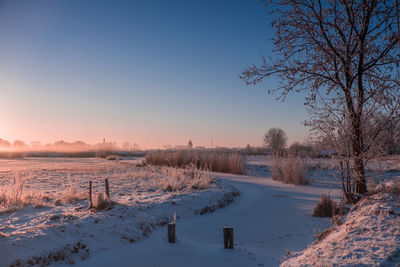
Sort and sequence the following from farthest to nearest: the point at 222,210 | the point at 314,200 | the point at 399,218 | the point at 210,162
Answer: the point at 210,162
the point at 314,200
the point at 222,210
the point at 399,218

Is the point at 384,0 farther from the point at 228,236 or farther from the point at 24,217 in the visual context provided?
the point at 24,217

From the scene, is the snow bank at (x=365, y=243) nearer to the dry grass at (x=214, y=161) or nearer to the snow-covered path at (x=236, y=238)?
the snow-covered path at (x=236, y=238)

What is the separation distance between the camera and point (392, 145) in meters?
4.99

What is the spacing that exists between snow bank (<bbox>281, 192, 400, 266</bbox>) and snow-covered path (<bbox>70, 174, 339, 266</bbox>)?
1.96ft

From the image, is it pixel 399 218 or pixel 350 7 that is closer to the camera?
pixel 399 218

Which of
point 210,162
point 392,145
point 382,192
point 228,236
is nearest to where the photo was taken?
point 228,236

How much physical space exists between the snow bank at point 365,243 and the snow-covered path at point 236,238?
60 cm

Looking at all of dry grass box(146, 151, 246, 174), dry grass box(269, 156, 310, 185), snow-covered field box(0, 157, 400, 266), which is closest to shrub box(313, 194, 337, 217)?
snow-covered field box(0, 157, 400, 266)

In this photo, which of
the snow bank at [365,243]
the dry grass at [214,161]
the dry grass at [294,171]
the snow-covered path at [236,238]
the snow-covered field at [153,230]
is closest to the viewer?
the snow bank at [365,243]

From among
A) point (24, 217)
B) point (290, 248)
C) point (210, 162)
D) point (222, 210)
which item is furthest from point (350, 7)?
point (210, 162)

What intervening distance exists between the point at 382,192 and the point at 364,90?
73.1 inches

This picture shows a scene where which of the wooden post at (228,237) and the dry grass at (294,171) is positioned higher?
the dry grass at (294,171)

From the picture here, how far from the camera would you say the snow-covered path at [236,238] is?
3.61 meters

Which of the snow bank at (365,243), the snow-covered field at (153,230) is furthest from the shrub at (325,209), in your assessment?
the snow bank at (365,243)
